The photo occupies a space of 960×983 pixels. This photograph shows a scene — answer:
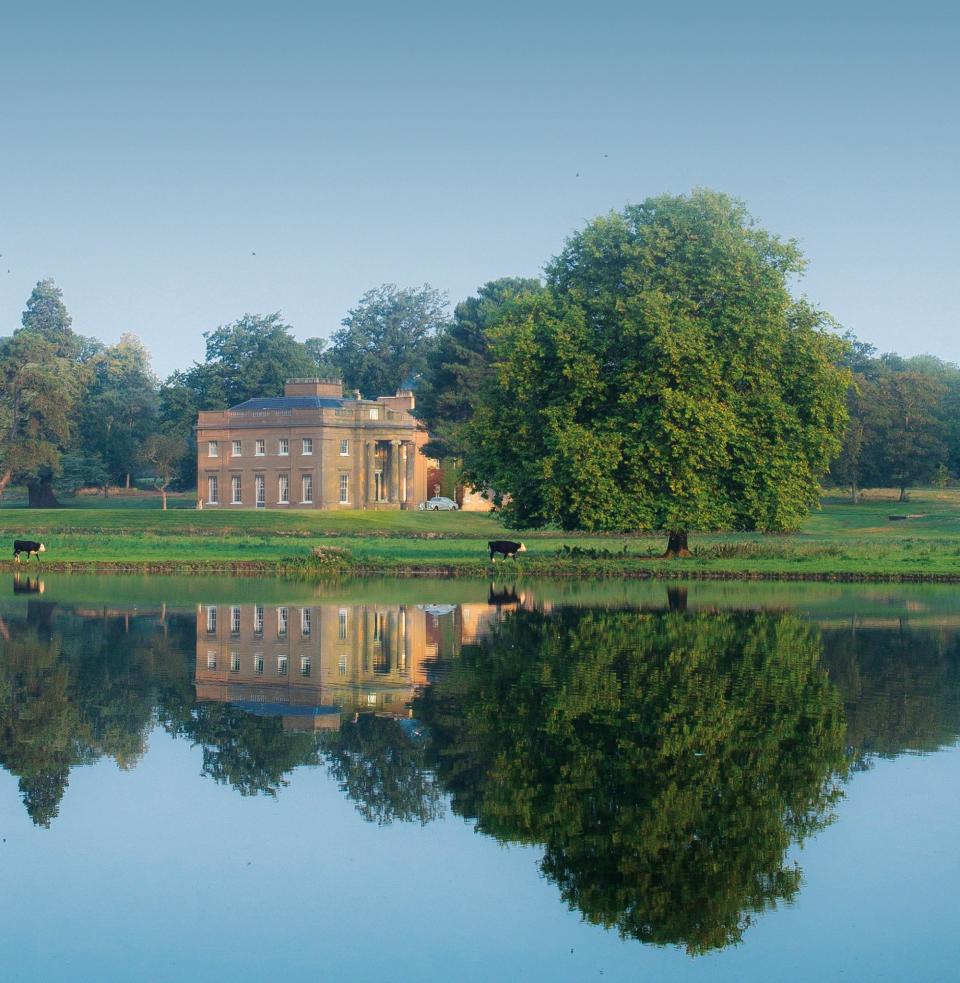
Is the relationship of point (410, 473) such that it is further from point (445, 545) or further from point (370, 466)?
point (445, 545)

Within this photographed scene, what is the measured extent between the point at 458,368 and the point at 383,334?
63804 millimetres

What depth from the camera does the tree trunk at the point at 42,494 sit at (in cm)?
11344

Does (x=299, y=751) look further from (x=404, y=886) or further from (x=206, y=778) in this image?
(x=404, y=886)

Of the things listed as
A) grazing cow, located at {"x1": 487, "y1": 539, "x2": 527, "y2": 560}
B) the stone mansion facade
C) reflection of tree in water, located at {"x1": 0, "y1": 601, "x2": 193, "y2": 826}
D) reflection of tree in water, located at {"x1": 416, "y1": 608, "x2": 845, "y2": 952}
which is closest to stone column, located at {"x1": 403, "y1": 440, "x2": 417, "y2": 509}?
the stone mansion facade

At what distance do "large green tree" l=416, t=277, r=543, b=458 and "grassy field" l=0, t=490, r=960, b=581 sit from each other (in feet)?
34.0

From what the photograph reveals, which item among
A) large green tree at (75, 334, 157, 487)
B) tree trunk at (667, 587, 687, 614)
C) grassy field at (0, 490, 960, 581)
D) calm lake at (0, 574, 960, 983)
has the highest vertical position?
large green tree at (75, 334, 157, 487)

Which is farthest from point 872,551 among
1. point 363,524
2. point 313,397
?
point 313,397

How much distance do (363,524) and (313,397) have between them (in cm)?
2799

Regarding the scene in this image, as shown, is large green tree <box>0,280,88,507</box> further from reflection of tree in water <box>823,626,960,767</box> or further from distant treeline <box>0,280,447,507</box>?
reflection of tree in water <box>823,626,960,767</box>

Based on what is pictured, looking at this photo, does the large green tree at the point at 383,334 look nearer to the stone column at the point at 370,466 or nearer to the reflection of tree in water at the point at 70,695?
the stone column at the point at 370,466

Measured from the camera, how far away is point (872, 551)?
55438mm

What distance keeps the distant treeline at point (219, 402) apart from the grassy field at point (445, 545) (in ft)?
27.6

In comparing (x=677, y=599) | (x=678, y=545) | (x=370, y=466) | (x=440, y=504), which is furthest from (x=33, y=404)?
(x=677, y=599)

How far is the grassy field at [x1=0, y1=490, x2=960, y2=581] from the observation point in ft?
161
